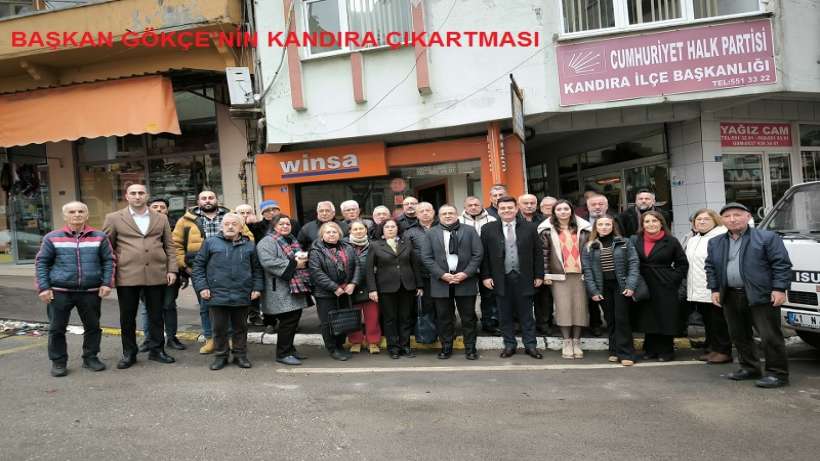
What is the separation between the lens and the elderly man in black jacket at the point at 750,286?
4.90m

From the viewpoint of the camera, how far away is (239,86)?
10.5 meters

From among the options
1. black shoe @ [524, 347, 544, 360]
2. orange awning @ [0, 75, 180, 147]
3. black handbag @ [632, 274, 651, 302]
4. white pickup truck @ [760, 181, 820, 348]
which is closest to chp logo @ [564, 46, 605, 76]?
white pickup truck @ [760, 181, 820, 348]

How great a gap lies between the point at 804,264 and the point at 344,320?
4.71m

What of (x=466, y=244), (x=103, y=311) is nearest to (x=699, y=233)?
(x=466, y=244)

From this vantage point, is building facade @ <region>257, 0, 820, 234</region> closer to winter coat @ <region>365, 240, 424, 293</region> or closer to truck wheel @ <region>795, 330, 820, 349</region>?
winter coat @ <region>365, 240, 424, 293</region>

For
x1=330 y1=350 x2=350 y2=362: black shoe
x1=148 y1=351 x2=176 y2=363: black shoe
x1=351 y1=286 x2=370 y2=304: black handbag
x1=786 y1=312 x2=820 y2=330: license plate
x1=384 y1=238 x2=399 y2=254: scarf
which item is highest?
x1=384 y1=238 x2=399 y2=254: scarf

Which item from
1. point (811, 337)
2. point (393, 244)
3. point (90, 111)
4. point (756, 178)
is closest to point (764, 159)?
point (756, 178)

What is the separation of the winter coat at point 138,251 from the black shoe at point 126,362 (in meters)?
0.81

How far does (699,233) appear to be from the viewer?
19.6 ft

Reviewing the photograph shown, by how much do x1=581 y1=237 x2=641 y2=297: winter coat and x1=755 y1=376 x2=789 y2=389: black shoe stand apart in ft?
4.65

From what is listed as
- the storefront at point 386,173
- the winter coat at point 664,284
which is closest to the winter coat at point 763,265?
the winter coat at point 664,284

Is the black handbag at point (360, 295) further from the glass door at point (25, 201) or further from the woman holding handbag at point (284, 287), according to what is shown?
the glass door at point (25, 201)

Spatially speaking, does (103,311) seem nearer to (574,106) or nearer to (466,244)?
(466,244)

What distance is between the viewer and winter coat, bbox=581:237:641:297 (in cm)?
588
